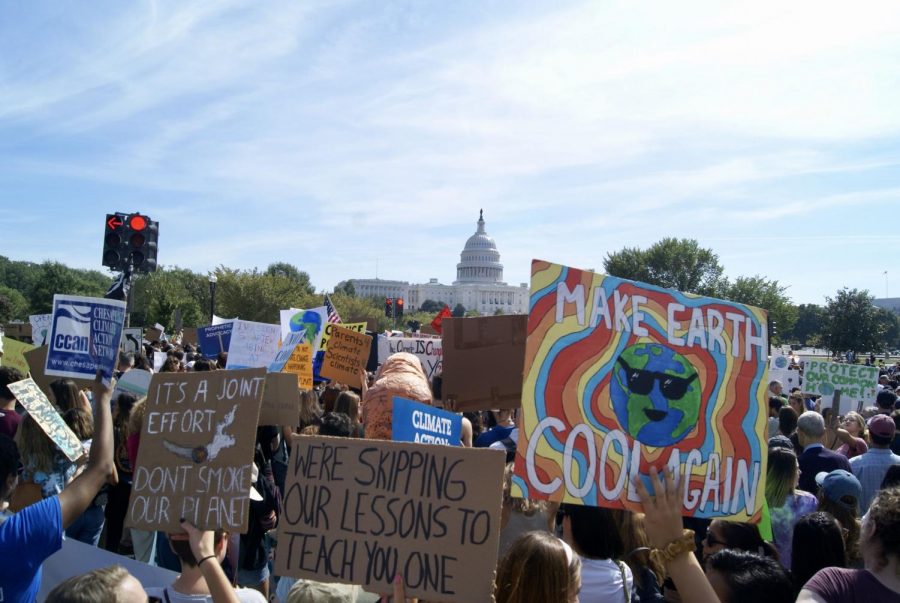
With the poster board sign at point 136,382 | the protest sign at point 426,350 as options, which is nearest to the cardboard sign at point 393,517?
the poster board sign at point 136,382

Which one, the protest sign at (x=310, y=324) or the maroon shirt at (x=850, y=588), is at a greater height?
the protest sign at (x=310, y=324)

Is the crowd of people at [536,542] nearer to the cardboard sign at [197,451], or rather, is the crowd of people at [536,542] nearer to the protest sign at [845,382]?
the cardboard sign at [197,451]

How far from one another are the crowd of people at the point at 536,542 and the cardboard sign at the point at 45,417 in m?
0.27

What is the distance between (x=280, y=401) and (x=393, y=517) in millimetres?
3025

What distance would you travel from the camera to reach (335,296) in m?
74.2

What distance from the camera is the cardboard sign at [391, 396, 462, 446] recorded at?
176 inches

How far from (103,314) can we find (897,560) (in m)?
5.42

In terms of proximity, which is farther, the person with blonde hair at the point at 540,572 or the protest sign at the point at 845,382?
the protest sign at the point at 845,382

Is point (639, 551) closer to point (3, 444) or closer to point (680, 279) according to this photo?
point (3, 444)

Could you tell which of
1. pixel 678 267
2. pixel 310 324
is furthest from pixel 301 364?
pixel 678 267

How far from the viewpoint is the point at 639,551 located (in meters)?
3.94

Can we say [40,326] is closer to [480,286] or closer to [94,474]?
[94,474]

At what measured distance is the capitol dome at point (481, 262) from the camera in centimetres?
18925

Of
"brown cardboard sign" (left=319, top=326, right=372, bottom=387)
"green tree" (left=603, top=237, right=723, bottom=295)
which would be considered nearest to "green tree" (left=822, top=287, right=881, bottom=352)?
"green tree" (left=603, top=237, right=723, bottom=295)
